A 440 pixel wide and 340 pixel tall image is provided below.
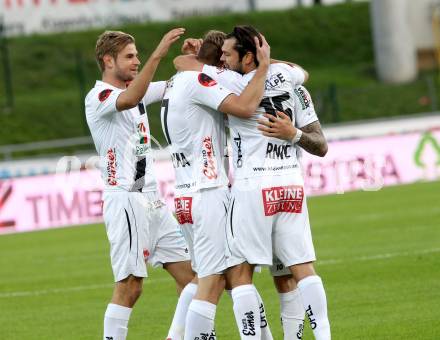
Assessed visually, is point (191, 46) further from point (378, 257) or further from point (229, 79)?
point (378, 257)

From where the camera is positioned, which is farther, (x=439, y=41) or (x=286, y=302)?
(x=439, y=41)

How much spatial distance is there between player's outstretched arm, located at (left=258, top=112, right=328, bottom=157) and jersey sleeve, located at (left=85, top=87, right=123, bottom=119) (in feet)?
3.96

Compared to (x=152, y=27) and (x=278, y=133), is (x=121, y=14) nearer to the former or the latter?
(x=152, y=27)

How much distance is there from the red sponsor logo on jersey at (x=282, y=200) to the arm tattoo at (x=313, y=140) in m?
0.29

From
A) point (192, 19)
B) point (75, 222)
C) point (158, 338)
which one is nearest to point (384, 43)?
point (192, 19)

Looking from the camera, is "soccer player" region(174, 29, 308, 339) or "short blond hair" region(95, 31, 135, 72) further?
"short blond hair" region(95, 31, 135, 72)

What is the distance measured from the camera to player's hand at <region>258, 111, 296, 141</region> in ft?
27.7

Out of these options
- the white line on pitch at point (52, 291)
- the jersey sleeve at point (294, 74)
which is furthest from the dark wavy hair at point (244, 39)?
the white line on pitch at point (52, 291)

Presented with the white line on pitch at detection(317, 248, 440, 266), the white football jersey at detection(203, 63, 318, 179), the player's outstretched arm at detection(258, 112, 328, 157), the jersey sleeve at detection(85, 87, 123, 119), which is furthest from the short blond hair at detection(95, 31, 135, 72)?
the white line on pitch at detection(317, 248, 440, 266)

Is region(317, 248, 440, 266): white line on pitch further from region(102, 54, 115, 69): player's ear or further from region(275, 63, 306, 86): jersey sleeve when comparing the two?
region(275, 63, 306, 86): jersey sleeve

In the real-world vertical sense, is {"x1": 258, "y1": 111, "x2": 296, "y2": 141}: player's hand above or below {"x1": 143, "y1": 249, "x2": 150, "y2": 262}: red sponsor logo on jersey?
above

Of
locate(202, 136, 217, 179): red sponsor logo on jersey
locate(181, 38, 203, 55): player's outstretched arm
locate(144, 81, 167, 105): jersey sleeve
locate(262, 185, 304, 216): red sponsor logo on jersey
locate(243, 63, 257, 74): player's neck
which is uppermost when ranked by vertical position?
locate(181, 38, 203, 55): player's outstretched arm

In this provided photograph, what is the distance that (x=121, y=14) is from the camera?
43.5 meters

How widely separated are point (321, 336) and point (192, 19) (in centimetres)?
3790
